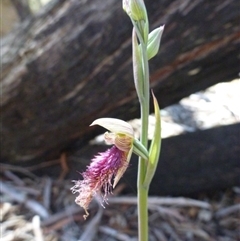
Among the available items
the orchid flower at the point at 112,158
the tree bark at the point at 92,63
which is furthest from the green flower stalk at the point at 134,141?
the tree bark at the point at 92,63

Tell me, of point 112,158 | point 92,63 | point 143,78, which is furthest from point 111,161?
point 92,63

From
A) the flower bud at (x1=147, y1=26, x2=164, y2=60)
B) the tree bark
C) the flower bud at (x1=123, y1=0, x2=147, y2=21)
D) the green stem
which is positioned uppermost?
the tree bark

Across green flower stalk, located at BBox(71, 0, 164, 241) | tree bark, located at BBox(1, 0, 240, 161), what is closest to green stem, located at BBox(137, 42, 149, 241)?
green flower stalk, located at BBox(71, 0, 164, 241)

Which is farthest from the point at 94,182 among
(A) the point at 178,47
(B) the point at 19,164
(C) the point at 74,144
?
(B) the point at 19,164

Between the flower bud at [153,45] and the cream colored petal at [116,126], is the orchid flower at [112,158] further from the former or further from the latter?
the flower bud at [153,45]

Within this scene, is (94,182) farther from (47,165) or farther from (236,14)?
(47,165)

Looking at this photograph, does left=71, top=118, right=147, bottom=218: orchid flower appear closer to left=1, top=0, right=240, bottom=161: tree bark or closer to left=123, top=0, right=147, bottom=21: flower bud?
left=123, top=0, right=147, bottom=21: flower bud
